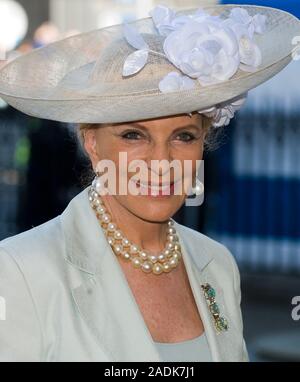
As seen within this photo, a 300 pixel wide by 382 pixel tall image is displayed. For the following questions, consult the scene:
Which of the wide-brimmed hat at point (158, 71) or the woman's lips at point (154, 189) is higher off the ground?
the wide-brimmed hat at point (158, 71)

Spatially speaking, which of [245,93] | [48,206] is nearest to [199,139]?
[245,93]

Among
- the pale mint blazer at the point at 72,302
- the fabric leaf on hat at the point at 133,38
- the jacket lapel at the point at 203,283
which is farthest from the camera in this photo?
the jacket lapel at the point at 203,283

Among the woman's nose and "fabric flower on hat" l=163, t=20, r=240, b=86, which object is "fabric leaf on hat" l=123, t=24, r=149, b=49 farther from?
the woman's nose

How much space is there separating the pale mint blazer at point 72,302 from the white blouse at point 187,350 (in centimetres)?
3

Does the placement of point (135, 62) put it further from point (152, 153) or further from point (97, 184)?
point (97, 184)

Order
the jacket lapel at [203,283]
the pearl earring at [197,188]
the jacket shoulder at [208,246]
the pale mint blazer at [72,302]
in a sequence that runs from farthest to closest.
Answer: the jacket shoulder at [208,246]
the pearl earring at [197,188]
the jacket lapel at [203,283]
the pale mint blazer at [72,302]

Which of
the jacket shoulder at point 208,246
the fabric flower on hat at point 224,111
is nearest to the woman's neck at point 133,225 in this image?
the jacket shoulder at point 208,246

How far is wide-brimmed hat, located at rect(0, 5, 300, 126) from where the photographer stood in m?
2.74

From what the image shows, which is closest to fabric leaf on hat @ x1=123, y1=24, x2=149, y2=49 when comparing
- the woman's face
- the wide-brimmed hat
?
the wide-brimmed hat

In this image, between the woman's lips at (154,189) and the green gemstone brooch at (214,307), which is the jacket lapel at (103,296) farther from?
the woman's lips at (154,189)

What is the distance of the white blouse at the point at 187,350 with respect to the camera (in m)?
2.78

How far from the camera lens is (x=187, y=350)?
284 centimetres

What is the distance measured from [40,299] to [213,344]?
0.57m
